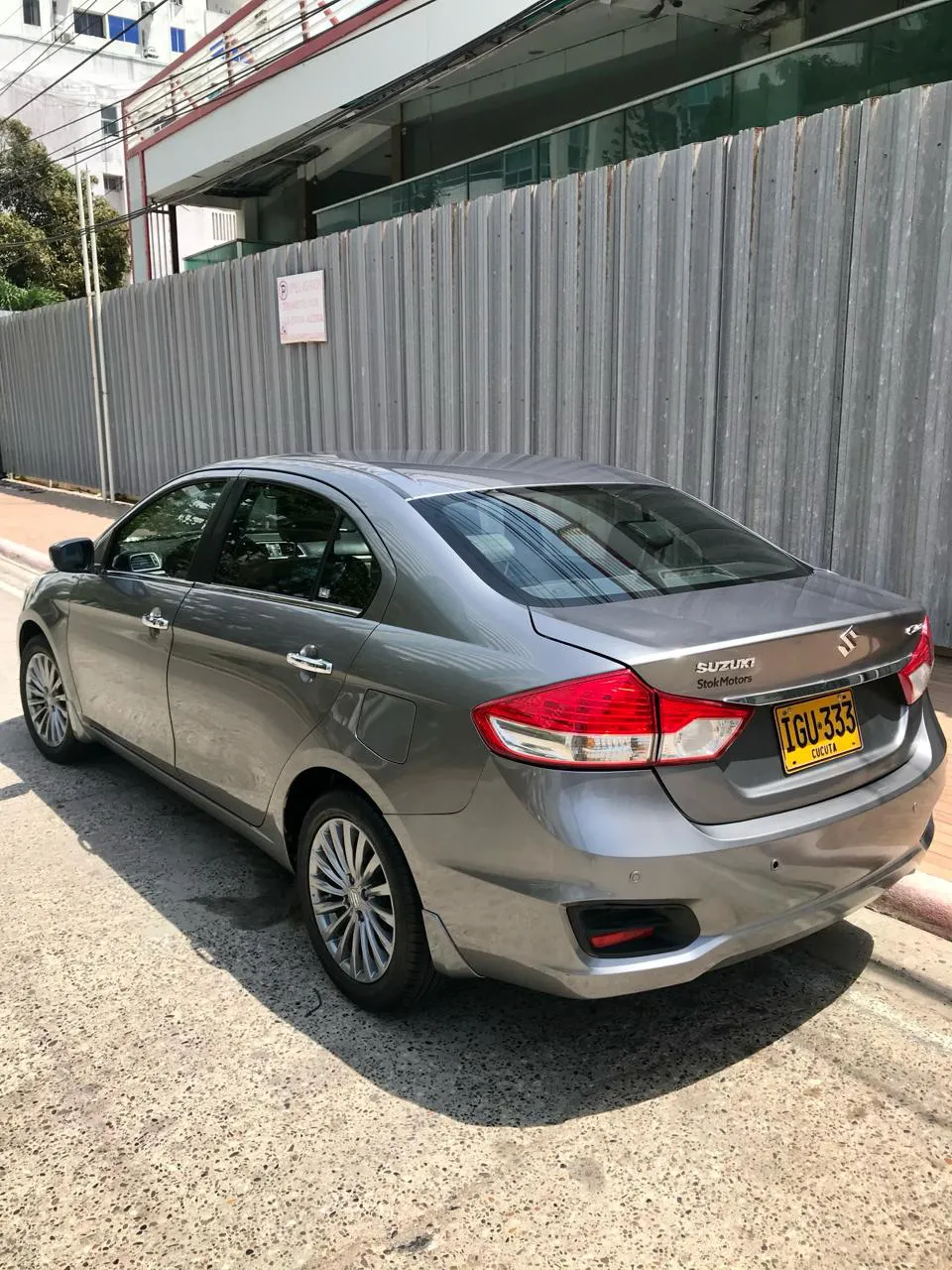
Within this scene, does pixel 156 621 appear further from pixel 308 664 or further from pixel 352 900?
pixel 352 900

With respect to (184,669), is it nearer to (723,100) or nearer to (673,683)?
(673,683)

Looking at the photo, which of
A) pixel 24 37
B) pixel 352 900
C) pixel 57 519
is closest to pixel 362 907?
pixel 352 900

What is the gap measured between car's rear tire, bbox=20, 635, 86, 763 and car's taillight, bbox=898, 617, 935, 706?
3.87 meters

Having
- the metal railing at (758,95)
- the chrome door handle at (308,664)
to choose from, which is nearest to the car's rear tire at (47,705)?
the chrome door handle at (308,664)

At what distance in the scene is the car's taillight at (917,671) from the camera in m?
3.13

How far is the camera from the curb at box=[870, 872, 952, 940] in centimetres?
367

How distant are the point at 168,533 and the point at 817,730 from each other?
2903 millimetres

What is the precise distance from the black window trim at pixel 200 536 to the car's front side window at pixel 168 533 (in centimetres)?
1

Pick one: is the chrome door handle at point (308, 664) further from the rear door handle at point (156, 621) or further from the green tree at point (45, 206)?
the green tree at point (45, 206)

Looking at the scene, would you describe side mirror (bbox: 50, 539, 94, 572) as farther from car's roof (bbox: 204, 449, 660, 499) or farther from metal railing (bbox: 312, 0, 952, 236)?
metal railing (bbox: 312, 0, 952, 236)

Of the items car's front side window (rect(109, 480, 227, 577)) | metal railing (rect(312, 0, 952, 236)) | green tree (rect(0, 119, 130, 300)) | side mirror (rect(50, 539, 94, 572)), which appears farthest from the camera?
green tree (rect(0, 119, 130, 300))

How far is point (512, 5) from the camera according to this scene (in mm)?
13656

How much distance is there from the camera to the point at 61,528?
14555 mm

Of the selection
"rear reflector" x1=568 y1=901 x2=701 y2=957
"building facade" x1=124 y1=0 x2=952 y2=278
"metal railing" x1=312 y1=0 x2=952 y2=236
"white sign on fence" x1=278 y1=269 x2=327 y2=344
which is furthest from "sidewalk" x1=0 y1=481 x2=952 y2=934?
"metal railing" x1=312 y1=0 x2=952 y2=236
